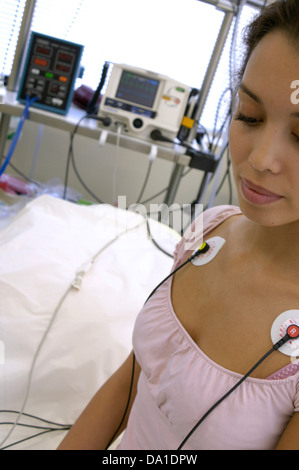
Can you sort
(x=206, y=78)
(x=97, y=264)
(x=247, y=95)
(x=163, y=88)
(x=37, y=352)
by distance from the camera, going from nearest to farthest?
(x=247, y=95) < (x=37, y=352) < (x=97, y=264) < (x=163, y=88) < (x=206, y=78)

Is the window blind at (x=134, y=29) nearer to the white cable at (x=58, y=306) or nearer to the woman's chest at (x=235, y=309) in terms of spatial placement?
the white cable at (x=58, y=306)

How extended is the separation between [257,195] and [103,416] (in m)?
0.50

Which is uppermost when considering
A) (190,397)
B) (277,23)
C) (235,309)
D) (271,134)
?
(277,23)

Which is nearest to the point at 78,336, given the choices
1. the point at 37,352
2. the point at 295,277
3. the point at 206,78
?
the point at 37,352

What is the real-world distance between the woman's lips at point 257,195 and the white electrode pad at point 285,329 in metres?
0.15

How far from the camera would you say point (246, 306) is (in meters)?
0.66

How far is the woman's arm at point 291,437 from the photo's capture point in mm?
552

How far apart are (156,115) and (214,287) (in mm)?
1405

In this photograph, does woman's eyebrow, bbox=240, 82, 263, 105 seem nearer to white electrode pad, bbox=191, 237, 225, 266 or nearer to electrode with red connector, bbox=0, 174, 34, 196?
white electrode pad, bbox=191, 237, 225, 266

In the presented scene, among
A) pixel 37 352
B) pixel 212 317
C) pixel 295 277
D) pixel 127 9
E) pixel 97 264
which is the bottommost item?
pixel 37 352

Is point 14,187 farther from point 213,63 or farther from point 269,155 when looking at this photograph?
point 269,155

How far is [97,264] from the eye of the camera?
1356mm

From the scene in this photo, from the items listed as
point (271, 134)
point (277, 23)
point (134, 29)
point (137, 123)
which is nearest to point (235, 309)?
point (271, 134)

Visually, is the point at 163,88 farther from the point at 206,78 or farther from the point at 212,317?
the point at 212,317
